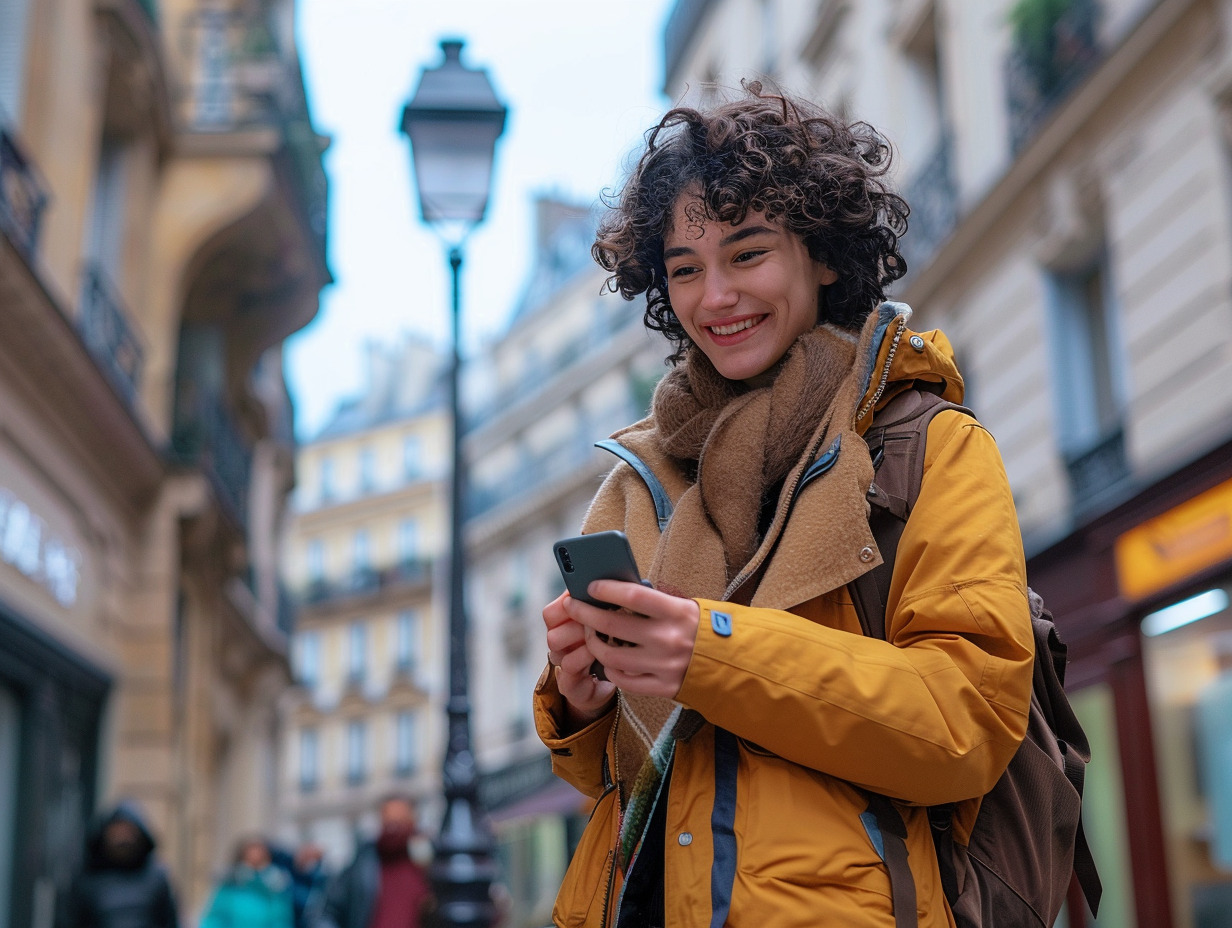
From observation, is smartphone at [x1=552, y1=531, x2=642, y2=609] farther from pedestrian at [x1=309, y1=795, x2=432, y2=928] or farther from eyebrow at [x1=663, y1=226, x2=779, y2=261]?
pedestrian at [x1=309, y1=795, x2=432, y2=928]

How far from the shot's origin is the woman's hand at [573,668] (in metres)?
1.99

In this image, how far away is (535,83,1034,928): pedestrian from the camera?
5.88ft

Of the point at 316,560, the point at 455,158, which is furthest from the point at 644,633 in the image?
the point at 316,560

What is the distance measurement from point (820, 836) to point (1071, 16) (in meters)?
10.7

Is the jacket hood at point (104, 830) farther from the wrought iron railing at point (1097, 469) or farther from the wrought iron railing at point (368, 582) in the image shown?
the wrought iron railing at point (368, 582)

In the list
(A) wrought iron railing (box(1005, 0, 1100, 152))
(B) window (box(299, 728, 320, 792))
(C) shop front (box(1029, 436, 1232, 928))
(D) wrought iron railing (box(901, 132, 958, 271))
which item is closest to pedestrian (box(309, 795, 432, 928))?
(C) shop front (box(1029, 436, 1232, 928))

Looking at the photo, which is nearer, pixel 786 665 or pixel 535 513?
pixel 786 665

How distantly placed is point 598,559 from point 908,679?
40 centimetres

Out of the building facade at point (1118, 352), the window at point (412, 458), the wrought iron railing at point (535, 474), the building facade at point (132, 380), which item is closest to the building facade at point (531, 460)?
the wrought iron railing at point (535, 474)

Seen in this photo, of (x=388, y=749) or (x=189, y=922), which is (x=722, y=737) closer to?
(x=189, y=922)

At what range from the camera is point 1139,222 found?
10.2 metres

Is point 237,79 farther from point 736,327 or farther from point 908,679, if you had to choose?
point 908,679

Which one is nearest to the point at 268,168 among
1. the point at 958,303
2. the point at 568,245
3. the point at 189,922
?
the point at 958,303

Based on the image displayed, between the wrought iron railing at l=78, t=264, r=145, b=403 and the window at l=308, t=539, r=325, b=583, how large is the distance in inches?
2070
